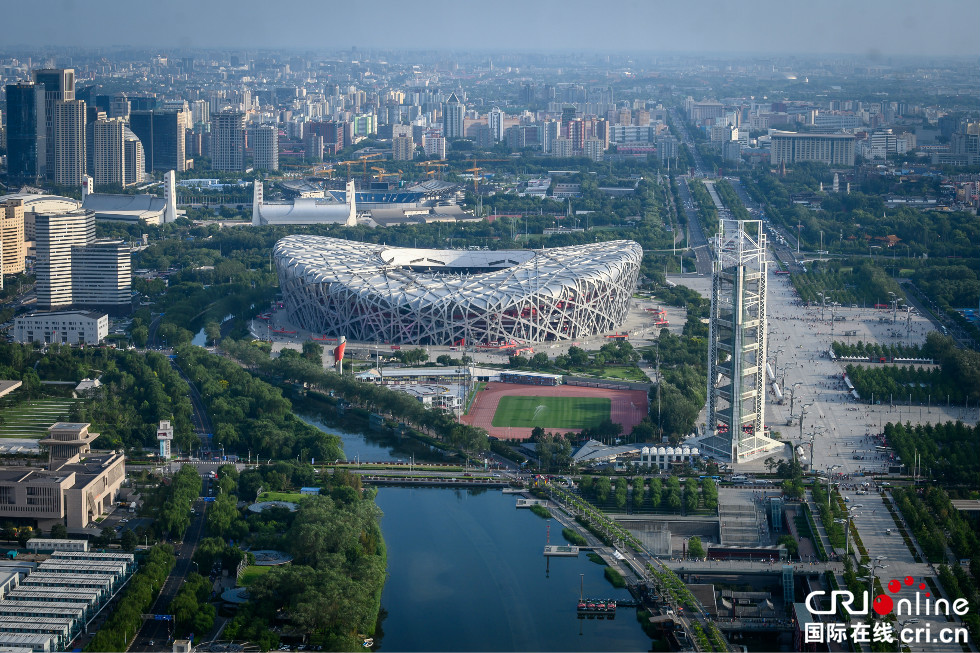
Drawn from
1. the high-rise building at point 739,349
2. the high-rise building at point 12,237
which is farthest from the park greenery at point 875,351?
the high-rise building at point 12,237

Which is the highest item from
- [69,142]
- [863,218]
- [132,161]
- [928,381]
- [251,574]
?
[69,142]

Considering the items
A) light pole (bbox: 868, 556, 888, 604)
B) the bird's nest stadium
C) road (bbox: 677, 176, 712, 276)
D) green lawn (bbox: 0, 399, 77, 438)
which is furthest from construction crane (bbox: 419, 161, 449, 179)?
light pole (bbox: 868, 556, 888, 604)

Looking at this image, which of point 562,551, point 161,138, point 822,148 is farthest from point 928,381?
point 161,138

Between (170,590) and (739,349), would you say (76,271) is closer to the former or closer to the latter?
(739,349)

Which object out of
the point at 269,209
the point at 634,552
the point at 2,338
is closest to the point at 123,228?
the point at 269,209

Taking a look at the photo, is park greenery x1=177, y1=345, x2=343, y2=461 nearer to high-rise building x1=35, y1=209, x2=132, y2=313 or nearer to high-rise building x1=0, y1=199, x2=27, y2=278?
high-rise building x1=35, y1=209, x2=132, y2=313

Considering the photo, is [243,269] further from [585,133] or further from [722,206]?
[585,133]
